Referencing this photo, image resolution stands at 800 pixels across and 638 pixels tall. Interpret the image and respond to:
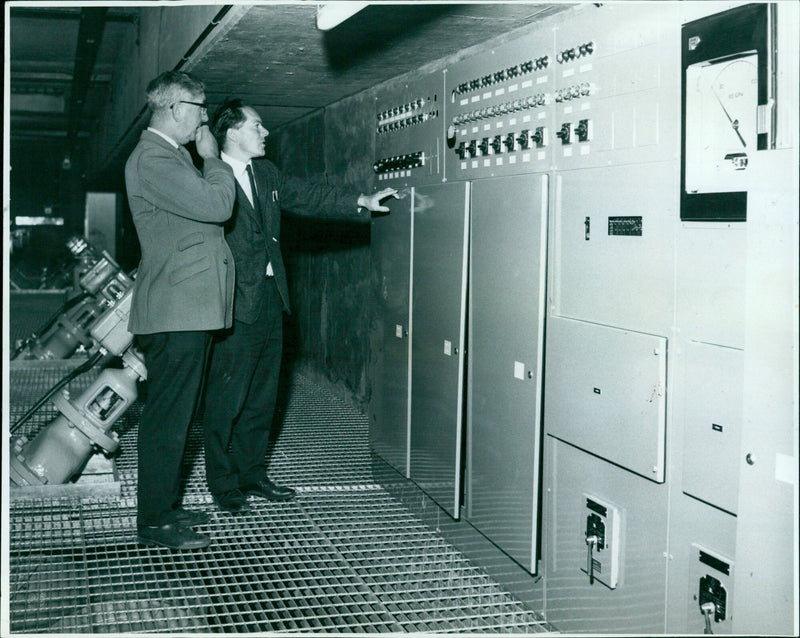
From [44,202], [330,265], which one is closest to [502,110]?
[330,265]

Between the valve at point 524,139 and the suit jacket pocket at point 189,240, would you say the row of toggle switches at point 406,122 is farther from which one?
the suit jacket pocket at point 189,240

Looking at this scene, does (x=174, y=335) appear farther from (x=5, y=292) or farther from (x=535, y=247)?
(x=535, y=247)

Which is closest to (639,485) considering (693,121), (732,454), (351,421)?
(732,454)

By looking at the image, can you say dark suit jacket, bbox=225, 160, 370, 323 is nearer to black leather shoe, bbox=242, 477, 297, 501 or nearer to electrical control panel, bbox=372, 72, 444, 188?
electrical control panel, bbox=372, 72, 444, 188

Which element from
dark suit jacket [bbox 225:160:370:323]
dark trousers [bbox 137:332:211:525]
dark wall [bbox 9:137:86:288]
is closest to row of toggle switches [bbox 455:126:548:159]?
dark suit jacket [bbox 225:160:370:323]

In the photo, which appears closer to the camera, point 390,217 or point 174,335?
point 174,335

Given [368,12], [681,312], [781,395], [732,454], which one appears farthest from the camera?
[368,12]

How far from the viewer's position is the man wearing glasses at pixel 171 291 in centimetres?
325

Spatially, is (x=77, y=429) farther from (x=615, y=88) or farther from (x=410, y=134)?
(x=615, y=88)

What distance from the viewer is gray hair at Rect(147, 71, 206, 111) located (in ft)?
10.7

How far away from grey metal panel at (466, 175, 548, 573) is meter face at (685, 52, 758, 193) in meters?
0.66

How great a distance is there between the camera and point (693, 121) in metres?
2.14

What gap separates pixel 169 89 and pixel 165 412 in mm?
1193

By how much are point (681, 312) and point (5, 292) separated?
1.65 m
